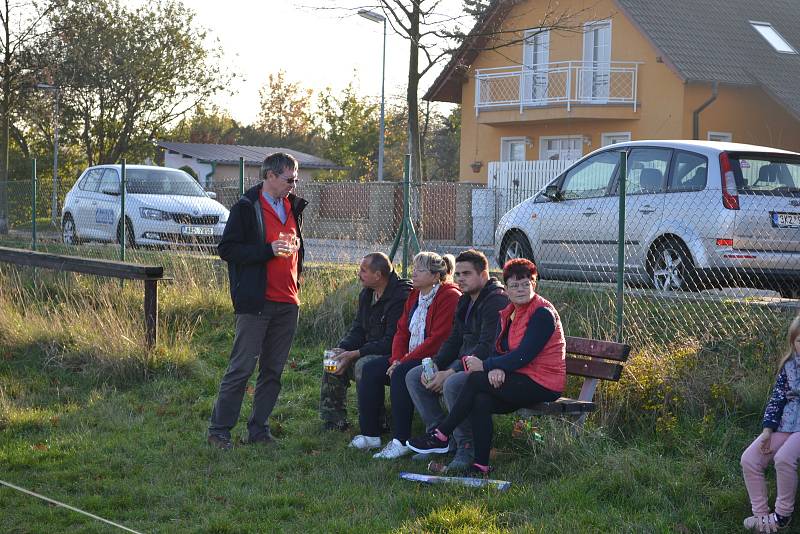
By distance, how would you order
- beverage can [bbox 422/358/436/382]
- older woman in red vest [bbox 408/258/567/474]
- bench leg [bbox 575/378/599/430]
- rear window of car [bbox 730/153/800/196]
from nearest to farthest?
older woman in red vest [bbox 408/258/567/474] → bench leg [bbox 575/378/599/430] → beverage can [bbox 422/358/436/382] → rear window of car [bbox 730/153/800/196]

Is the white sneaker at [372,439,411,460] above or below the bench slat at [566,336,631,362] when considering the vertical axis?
below

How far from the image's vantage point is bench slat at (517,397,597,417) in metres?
6.41

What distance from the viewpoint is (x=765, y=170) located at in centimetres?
988

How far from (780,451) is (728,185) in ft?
16.0

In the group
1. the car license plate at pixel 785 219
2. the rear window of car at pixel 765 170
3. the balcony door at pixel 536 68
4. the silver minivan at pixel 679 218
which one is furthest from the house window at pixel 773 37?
the car license plate at pixel 785 219

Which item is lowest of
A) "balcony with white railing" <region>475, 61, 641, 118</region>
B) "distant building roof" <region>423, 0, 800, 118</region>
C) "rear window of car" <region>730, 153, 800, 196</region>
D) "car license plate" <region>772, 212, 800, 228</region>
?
"car license plate" <region>772, 212, 800, 228</region>

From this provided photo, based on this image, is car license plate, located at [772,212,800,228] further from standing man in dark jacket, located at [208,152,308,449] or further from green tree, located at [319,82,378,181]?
green tree, located at [319,82,378,181]

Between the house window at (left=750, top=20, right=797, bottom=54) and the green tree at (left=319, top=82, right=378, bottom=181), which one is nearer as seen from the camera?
the house window at (left=750, top=20, right=797, bottom=54)

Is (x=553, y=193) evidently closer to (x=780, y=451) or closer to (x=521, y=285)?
(x=521, y=285)

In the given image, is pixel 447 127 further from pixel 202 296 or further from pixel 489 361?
pixel 489 361

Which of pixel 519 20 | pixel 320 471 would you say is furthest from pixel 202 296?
pixel 519 20

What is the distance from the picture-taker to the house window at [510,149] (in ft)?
99.1

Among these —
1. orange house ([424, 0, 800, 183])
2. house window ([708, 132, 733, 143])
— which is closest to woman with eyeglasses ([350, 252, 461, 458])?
orange house ([424, 0, 800, 183])

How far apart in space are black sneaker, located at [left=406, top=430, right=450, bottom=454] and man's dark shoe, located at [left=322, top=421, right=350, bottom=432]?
0.95 meters
